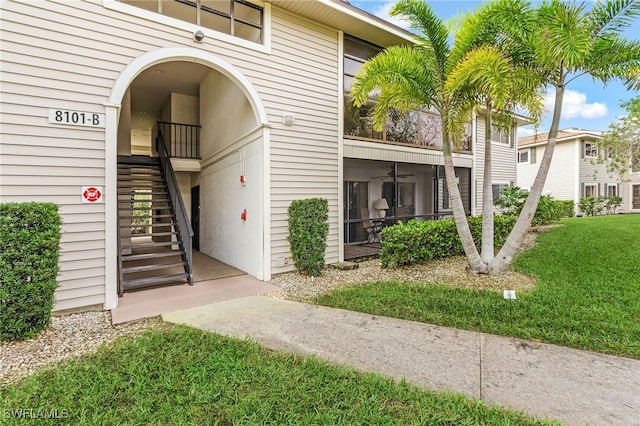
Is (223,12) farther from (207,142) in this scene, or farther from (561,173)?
(561,173)

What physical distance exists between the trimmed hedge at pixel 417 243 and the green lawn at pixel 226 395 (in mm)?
4182

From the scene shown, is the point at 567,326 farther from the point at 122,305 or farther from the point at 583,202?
the point at 583,202

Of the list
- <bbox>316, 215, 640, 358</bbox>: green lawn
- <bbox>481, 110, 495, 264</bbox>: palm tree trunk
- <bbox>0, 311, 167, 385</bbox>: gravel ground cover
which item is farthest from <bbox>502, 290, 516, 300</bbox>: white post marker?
<bbox>0, 311, 167, 385</bbox>: gravel ground cover

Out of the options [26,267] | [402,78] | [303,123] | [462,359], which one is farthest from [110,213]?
[402,78]

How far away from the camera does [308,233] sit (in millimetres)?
6422

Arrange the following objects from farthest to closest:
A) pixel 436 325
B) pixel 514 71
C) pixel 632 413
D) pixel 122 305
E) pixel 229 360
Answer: pixel 514 71
pixel 122 305
pixel 436 325
pixel 229 360
pixel 632 413

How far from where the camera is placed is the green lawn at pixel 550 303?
12.1ft

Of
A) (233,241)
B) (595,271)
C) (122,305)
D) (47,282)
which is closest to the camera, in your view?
(47,282)

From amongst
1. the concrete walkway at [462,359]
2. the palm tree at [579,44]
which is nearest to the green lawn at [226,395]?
the concrete walkway at [462,359]

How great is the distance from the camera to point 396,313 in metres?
4.43

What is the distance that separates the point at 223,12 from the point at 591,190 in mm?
25278

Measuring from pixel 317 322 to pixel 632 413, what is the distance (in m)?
2.99

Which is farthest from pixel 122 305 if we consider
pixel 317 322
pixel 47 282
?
pixel 317 322

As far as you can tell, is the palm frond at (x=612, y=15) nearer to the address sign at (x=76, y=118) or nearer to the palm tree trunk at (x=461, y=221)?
the palm tree trunk at (x=461, y=221)
